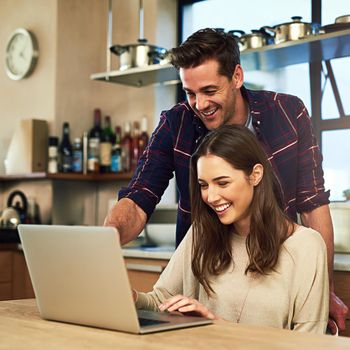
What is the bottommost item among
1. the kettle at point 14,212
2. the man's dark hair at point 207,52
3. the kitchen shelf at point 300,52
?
the kettle at point 14,212

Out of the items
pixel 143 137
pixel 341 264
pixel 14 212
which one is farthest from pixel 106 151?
pixel 341 264

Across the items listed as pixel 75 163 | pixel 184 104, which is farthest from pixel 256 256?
pixel 75 163

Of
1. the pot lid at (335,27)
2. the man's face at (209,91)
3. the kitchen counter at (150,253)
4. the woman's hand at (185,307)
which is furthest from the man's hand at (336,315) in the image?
the pot lid at (335,27)

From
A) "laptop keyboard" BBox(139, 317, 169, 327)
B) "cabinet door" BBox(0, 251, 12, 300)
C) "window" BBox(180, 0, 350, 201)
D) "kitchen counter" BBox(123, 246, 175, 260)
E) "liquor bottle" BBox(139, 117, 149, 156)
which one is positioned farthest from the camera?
"liquor bottle" BBox(139, 117, 149, 156)

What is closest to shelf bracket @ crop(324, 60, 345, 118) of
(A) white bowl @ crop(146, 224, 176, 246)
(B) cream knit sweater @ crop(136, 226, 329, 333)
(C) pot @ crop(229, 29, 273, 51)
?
(C) pot @ crop(229, 29, 273, 51)

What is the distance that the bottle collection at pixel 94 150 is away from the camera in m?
4.09

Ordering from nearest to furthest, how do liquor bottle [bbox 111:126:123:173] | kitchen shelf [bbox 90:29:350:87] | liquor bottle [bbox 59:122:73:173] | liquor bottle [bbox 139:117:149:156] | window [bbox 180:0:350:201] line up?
kitchen shelf [bbox 90:29:350:87] < window [bbox 180:0:350:201] < liquor bottle [bbox 139:117:149:156] < liquor bottle [bbox 111:126:123:173] < liquor bottle [bbox 59:122:73:173]

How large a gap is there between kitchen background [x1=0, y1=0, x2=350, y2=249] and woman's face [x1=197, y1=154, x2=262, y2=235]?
2058 millimetres

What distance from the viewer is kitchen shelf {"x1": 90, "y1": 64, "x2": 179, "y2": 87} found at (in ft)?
11.7

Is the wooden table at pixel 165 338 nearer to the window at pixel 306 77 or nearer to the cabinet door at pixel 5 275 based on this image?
the window at pixel 306 77

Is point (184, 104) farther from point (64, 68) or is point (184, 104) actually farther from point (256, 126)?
point (64, 68)

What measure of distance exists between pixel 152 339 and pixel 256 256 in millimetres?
518

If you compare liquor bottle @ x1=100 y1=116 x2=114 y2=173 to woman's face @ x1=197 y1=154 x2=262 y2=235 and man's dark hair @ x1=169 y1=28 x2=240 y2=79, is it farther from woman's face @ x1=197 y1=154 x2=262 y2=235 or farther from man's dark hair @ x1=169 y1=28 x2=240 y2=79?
woman's face @ x1=197 y1=154 x2=262 y2=235

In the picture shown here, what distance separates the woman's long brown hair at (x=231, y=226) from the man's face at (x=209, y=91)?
10cm
